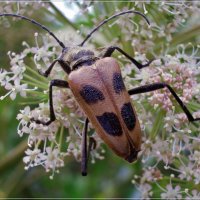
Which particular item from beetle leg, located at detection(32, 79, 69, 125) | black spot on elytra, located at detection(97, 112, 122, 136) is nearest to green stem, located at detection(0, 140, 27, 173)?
beetle leg, located at detection(32, 79, 69, 125)

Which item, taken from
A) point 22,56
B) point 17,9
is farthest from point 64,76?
point 17,9

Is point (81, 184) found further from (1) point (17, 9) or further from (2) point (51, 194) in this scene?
(1) point (17, 9)

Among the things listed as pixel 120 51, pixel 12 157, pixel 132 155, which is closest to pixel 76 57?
pixel 120 51

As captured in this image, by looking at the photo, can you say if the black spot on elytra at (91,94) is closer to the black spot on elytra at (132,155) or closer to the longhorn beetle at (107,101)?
the longhorn beetle at (107,101)

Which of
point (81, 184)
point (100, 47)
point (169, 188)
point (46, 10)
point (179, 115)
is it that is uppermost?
point (46, 10)

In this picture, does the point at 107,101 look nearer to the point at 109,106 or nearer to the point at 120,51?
the point at 109,106

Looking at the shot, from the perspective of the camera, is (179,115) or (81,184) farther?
(81,184)

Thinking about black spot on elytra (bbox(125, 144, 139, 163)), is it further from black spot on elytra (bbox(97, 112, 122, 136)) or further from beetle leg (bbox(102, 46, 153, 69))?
beetle leg (bbox(102, 46, 153, 69))
